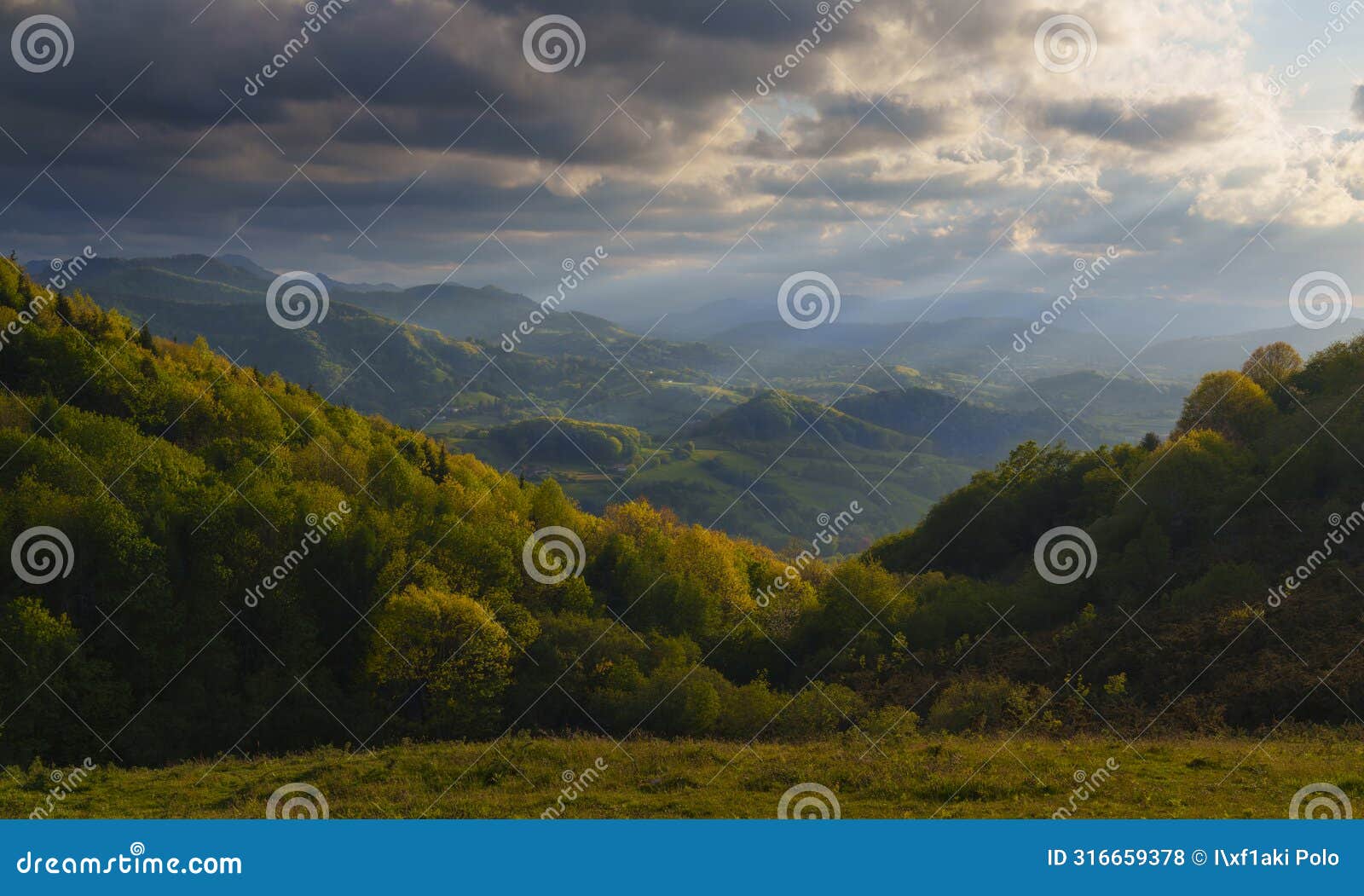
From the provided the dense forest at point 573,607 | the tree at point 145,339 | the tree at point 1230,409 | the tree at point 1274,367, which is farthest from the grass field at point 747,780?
the tree at point 145,339

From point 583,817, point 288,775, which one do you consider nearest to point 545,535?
point 288,775

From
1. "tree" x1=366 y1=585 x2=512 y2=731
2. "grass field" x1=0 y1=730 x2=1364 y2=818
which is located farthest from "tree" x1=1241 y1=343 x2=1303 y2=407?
"tree" x1=366 y1=585 x2=512 y2=731

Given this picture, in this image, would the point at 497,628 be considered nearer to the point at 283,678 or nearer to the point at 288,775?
the point at 283,678

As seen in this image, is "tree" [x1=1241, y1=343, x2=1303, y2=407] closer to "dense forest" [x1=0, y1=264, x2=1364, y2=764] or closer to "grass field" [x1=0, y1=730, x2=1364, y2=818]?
"dense forest" [x1=0, y1=264, x2=1364, y2=764]

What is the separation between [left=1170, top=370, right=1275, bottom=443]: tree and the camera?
72625 mm

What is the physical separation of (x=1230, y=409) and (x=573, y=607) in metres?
63.9

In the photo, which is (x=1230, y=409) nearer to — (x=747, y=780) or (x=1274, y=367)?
(x=1274, y=367)

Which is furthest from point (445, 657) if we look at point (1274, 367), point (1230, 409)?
point (1274, 367)

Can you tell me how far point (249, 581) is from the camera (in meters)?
50.6

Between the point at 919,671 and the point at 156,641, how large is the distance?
45151 millimetres

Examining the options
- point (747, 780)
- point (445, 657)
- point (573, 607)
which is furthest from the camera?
point (573, 607)

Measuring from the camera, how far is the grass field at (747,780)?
20125mm

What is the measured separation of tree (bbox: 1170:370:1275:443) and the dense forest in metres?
0.35

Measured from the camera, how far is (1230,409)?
243ft
